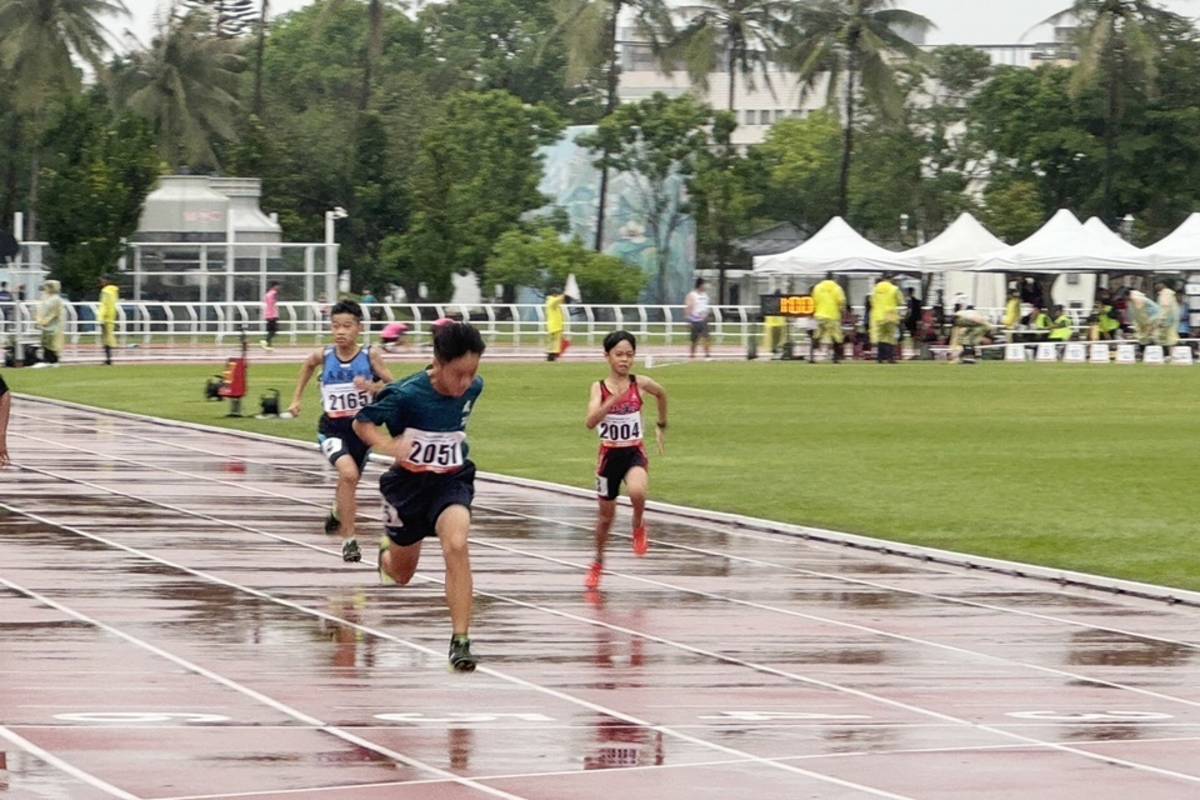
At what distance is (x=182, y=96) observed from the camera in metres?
83.0

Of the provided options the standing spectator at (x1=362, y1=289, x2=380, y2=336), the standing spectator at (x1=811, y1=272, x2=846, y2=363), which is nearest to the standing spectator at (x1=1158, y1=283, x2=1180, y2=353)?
the standing spectator at (x1=811, y1=272, x2=846, y2=363)

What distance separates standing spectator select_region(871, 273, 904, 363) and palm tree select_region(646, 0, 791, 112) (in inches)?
1094

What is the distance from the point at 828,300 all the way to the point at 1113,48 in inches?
1170

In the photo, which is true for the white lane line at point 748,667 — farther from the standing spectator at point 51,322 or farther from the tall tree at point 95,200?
the tall tree at point 95,200

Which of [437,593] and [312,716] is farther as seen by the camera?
[437,593]

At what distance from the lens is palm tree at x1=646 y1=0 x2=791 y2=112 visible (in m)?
79.5

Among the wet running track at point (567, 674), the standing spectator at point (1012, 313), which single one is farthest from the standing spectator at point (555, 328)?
the wet running track at point (567, 674)

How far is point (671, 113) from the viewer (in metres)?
73.1

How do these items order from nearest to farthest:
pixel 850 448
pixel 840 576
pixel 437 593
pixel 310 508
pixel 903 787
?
pixel 903 787 < pixel 437 593 < pixel 840 576 < pixel 310 508 < pixel 850 448

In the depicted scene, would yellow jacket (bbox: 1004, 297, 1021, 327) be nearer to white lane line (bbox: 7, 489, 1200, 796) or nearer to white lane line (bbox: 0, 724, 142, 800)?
white lane line (bbox: 7, 489, 1200, 796)

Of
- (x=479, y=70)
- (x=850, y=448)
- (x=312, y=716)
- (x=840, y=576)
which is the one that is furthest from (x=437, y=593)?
(x=479, y=70)

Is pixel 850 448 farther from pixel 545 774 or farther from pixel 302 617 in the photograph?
pixel 545 774

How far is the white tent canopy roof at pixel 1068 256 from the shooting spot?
53.6m

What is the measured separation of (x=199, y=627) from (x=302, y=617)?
0.69 metres
